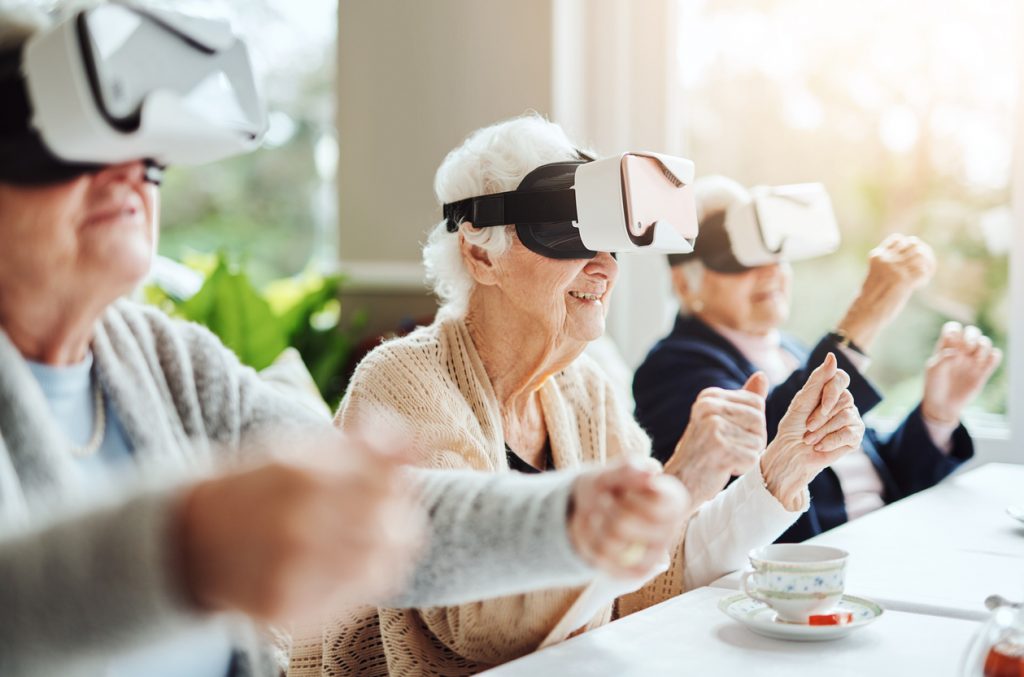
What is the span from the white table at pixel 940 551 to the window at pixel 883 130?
87 centimetres

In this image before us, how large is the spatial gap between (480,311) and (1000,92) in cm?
195

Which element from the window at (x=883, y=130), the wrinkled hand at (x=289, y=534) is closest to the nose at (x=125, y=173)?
the wrinkled hand at (x=289, y=534)

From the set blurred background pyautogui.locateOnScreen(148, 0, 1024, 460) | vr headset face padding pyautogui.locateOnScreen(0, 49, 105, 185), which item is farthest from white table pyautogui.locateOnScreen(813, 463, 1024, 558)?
vr headset face padding pyautogui.locateOnScreen(0, 49, 105, 185)

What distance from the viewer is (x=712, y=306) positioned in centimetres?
234

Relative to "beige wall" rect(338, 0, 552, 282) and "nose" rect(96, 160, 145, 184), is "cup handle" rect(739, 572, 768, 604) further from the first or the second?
"beige wall" rect(338, 0, 552, 282)

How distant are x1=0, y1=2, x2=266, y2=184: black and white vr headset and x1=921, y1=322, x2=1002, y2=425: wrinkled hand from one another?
189 cm

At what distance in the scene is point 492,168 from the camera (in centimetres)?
155

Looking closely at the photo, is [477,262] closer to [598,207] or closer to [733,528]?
[598,207]

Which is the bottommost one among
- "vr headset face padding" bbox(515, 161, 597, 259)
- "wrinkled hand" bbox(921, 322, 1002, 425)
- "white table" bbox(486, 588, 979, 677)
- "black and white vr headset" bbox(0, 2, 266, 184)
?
"white table" bbox(486, 588, 979, 677)

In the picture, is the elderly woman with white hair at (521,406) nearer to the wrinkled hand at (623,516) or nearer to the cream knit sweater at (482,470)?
the cream knit sweater at (482,470)

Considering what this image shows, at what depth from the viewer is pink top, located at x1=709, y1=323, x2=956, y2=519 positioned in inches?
91.4

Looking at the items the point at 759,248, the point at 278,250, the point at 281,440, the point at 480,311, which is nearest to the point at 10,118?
the point at 281,440

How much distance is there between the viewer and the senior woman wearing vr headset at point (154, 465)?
2.12 ft

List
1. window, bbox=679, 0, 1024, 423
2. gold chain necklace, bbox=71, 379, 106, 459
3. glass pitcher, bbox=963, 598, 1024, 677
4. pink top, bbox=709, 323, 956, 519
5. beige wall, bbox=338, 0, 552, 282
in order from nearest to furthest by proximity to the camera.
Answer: gold chain necklace, bbox=71, 379, 106, 459 → glass pitcher, bbox=963, 598, 1024, 677 → pink top, bbox=709, 323, 956, 519 → window, bbox=679, 0, 1024, 423 → beige wall, bbox=338, 0, 552, 282
